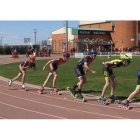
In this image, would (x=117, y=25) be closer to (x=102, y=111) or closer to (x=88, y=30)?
(x=88, y=30)

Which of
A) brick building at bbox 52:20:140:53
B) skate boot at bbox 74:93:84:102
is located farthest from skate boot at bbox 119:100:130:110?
brick building at bbox 52:20:140:53

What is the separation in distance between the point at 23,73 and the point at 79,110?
440cm

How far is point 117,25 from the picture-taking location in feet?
214

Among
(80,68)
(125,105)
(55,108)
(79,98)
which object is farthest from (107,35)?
(55,108)

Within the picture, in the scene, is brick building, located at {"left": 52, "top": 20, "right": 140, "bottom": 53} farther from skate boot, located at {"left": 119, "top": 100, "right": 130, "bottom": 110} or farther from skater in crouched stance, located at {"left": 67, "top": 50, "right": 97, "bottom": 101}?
skate boot, located at {"left": 119, "top": 100, "right": 130, "bottom": 110}

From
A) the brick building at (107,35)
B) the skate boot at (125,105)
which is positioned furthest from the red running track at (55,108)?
the brick building at (107,35)

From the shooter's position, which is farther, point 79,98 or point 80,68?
point 80,68

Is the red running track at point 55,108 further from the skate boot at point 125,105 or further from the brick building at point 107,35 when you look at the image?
the brick building at point 107,35

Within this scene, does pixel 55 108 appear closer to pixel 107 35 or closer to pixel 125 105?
pixel 125 105

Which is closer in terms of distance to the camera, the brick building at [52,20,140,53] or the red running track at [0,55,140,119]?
the red running track at [0,55,140,119]

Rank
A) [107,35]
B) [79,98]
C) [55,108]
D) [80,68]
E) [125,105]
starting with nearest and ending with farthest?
[125,105] → [55,108] → [79,98] → [80,68] → [107,35]

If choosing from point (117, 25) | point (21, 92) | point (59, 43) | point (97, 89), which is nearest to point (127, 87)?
point (97, 89)

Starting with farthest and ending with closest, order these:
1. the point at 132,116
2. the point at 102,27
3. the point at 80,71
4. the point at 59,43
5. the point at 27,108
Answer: the point at 102,27 < the point at 59,43 < the point at 80,71 < the point at 27,108 < the point at 132,116

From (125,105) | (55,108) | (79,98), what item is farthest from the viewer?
(79,98)
